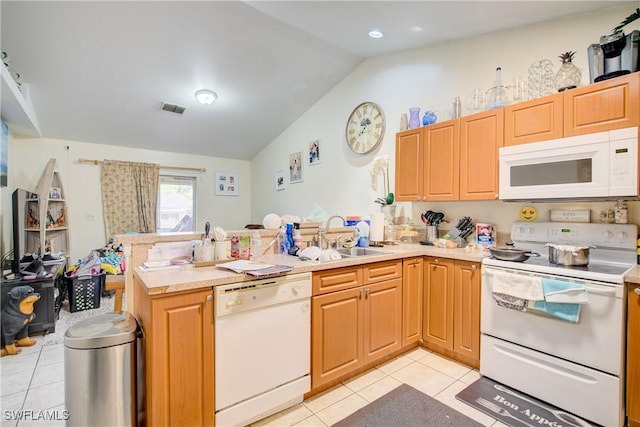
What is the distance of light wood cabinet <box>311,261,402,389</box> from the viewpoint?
1.90m

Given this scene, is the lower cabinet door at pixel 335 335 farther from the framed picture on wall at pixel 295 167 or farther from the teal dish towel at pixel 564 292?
the framed picture on wall at pixel 295 167

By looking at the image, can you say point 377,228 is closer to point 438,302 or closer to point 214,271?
point 438,302

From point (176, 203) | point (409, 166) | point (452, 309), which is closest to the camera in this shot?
point (452, 309)

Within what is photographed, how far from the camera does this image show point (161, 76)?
11.7 feet

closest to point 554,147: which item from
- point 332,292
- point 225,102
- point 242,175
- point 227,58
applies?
point 332,292

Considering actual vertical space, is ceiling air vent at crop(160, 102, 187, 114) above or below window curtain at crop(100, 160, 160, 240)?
above

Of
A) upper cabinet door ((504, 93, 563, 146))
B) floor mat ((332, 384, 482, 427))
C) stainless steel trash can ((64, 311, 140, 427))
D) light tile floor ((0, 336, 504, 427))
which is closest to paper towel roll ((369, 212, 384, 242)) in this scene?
light tile floor ((0, 336, 504, 427))

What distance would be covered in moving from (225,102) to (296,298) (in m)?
3.53

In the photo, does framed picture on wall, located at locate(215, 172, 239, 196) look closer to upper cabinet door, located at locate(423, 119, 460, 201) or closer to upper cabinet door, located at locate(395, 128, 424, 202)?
upper cabinet door, located at locate(395, 128, 424, 202)

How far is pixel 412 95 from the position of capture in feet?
10.8

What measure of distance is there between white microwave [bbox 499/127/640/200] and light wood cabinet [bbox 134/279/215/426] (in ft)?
7.38

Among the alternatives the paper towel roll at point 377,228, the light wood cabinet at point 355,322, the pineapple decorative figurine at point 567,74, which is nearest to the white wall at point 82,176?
the paper towel roll at point 377,228

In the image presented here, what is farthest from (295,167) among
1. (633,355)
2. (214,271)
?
(633,355)

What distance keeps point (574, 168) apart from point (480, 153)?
64 cm
